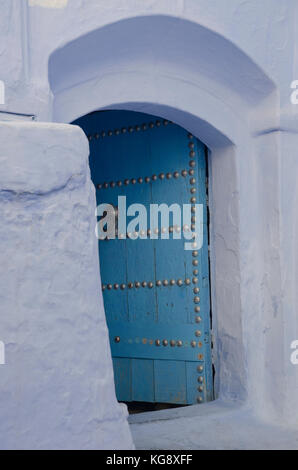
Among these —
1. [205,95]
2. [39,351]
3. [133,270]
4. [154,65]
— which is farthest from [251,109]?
[39,351]

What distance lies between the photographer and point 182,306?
150 inches

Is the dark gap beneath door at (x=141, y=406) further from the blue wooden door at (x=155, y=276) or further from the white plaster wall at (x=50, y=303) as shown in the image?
the white plaster wall at (x=50, y=303)

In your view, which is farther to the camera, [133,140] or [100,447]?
[133,140]

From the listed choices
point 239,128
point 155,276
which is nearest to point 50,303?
point 155,276

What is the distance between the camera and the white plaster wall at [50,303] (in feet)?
6.66

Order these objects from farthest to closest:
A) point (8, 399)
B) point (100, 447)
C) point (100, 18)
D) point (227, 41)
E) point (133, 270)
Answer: point (133, 270), point (227, 41), point (100, 18), point (100, 447), point (8, 399)

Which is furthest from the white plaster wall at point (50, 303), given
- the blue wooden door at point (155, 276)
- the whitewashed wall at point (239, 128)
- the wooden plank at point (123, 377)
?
the wooden plank at point (123, 377)

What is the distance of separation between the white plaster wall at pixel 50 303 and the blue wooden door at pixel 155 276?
1601 mm

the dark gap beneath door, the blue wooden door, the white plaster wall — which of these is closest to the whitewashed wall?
the blue wooden door

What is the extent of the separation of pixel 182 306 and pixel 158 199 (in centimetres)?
58

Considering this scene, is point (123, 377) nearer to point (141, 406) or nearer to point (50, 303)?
point (141, 406)

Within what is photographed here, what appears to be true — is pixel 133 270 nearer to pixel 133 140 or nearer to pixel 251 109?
pixel 133 140

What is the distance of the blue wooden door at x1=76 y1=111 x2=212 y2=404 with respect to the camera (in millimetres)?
3781

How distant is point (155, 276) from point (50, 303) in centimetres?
185
